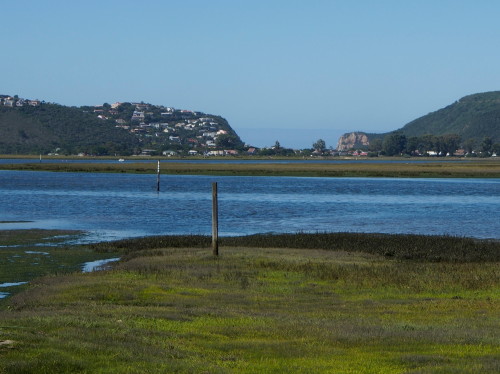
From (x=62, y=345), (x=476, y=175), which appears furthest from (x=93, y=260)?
(x=476, y=175)

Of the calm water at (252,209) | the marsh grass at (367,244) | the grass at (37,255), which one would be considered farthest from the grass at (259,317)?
the calm water at (252,209)

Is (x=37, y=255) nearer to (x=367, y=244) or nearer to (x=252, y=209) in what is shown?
(x=367, y=244)

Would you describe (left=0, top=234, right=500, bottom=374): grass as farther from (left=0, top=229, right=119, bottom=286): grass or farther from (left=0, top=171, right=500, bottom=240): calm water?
(left=0, top=171, right=500, bottom=240): calm water

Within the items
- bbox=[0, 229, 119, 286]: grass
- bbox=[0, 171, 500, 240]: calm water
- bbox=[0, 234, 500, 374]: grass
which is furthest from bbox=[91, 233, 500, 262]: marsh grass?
bbox=[0, 171, 500, 240]: calm water

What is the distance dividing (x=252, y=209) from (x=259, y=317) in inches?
1723

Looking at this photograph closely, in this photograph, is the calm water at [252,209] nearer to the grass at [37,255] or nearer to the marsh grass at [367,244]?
the grass at [37,255]

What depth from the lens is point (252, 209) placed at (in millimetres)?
61438

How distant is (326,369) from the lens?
12852mm

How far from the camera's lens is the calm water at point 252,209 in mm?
48062

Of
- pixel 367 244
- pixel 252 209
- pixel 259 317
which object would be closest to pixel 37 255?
pixel 367 244

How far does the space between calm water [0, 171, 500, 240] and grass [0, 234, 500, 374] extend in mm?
16358

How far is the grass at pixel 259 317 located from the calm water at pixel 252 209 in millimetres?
16358

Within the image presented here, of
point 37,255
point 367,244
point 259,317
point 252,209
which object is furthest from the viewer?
point 252,209

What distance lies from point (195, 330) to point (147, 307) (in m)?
3.65
